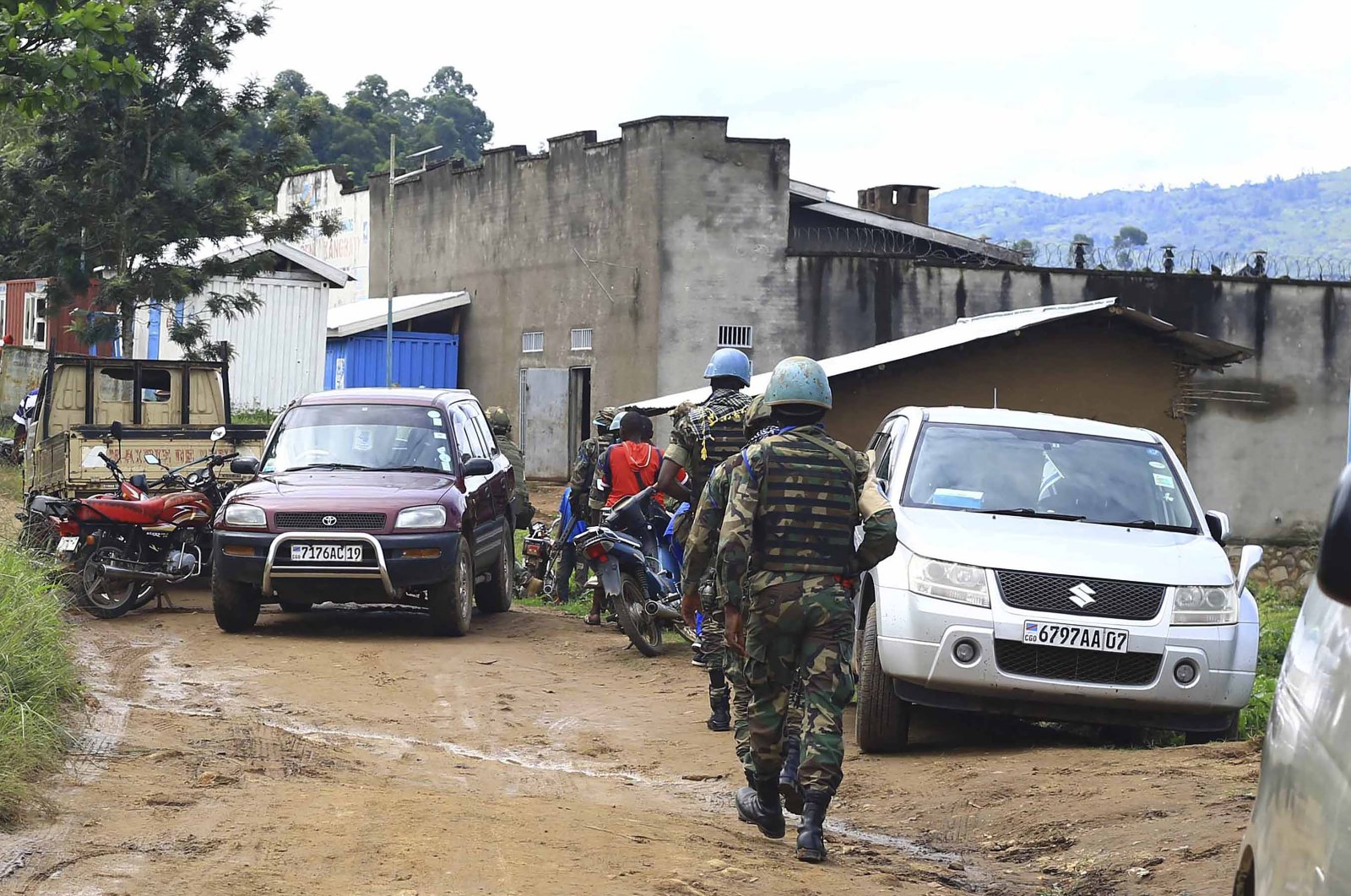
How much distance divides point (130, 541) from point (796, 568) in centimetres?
835

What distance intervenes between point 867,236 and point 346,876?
27.2 metres

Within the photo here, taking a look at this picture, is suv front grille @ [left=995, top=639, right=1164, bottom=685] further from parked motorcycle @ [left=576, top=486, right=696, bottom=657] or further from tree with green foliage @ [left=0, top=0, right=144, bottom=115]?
tree with green foliage @ [left=0, top=0, right=144, bottom=115]

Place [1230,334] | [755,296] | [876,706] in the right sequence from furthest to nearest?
[755,296]
[1230,334]
[876,706]

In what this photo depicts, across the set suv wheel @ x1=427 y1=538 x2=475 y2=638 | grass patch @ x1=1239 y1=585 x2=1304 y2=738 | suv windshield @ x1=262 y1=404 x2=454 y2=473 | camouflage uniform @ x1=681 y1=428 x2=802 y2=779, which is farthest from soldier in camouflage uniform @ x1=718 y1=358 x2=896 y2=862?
suv windshield @ x1=262 y1=404 x2=454 y2=473

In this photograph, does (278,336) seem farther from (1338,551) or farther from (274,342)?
(1338,551)

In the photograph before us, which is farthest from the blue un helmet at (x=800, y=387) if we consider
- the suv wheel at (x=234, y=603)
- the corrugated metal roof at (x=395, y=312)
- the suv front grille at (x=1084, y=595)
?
the corrugated metal roof at (x=395, y=312)

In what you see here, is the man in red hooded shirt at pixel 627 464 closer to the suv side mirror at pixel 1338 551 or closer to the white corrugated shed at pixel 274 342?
the suv side mirror at pixel 1338 551

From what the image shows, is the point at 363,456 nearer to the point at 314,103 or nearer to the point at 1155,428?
the point at 1155,428

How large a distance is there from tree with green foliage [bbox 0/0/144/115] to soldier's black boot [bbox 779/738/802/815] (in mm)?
5431

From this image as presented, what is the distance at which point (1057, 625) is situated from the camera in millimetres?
7883

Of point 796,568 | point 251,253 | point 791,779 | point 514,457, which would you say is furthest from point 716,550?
point 251,253

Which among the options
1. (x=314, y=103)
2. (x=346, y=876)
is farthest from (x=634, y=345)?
(x=346, y=876)

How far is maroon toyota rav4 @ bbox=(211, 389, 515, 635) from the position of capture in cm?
1187

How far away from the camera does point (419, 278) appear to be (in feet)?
124
